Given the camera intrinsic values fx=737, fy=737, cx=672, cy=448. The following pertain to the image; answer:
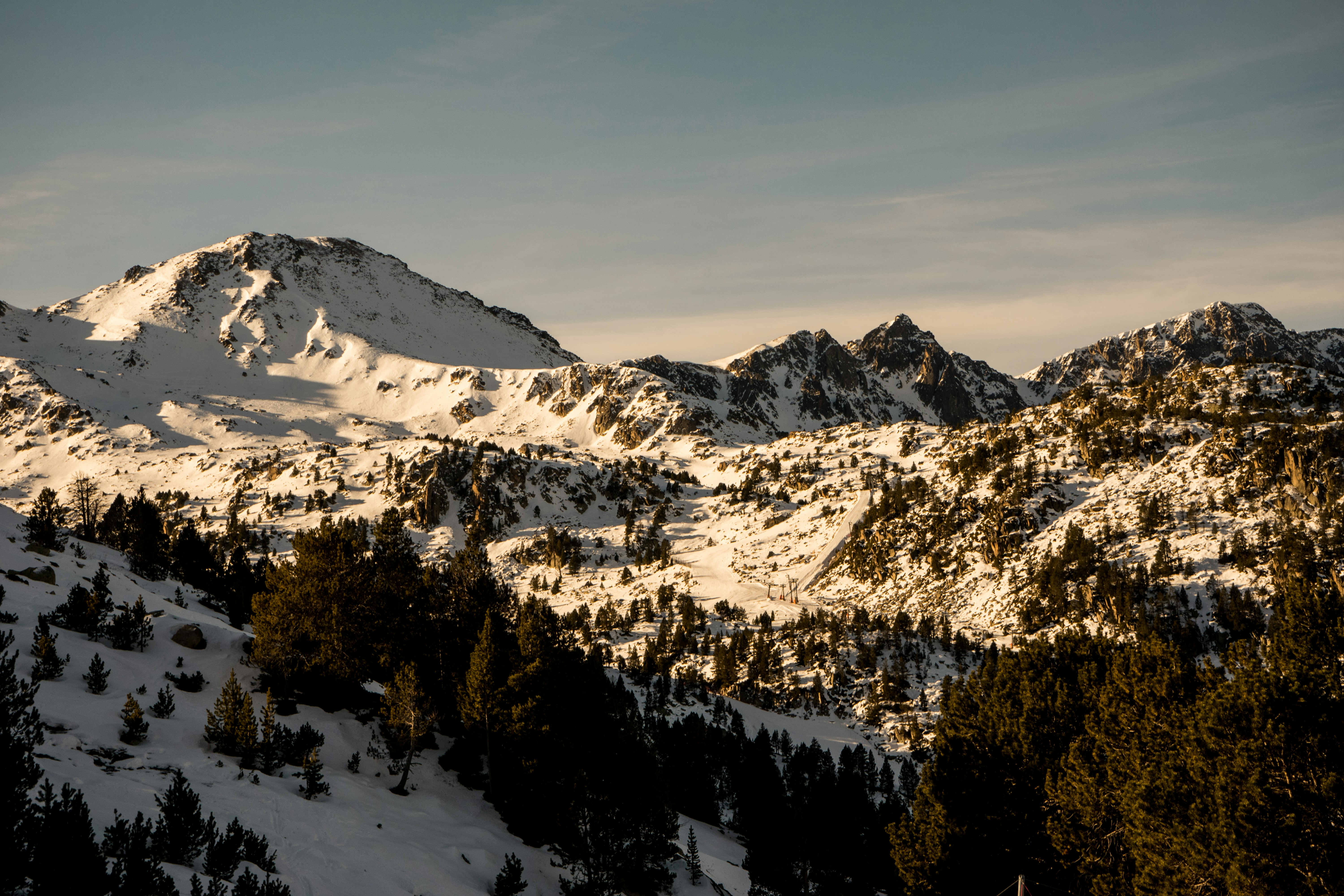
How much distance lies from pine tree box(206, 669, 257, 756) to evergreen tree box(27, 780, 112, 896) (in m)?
14.4

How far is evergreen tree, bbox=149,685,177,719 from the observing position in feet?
103

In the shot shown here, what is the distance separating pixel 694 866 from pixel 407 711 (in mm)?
17251

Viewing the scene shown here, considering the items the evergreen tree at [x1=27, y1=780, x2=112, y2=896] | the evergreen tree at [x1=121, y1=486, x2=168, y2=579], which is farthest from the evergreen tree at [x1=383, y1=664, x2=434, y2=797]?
the evergreen tree at [x1=121, y1=486, x2=168, y2=579]

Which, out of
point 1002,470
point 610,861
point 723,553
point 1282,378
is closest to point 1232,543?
point 1002,470

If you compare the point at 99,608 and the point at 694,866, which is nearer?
the point at 99,608

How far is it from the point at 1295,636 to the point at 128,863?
114 feet

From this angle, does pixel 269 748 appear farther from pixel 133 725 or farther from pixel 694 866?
pixel 694 866

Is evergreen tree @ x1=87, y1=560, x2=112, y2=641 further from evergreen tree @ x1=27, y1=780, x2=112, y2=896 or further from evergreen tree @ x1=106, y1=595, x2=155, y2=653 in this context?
evergreen tree @ x1=27, y1=780, x2=112, y2=896

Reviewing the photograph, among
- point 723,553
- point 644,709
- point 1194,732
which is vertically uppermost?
point 1194,732

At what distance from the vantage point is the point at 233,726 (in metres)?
29.9

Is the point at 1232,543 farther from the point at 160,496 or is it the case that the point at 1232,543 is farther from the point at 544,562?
the point at 160,496

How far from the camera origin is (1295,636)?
2558 cm

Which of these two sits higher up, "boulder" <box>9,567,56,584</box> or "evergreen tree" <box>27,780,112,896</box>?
"evergreen tree" <box>27,780,112,896</box>

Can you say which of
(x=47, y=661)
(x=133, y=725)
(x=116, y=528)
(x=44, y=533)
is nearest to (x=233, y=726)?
(x=133, y=725)
